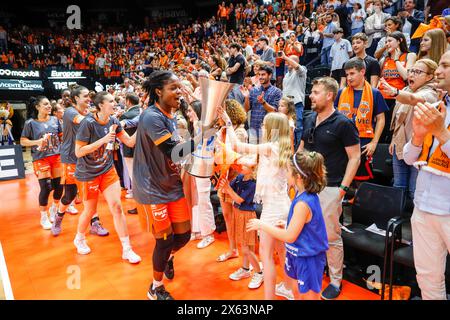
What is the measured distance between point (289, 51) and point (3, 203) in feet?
20.4

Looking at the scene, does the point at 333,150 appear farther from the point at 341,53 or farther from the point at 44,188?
the point at 44,188

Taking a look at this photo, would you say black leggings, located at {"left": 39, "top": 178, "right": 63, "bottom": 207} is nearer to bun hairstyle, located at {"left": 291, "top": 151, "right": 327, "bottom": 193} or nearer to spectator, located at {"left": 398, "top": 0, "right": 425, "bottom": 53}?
bun hairstyle, located at {"left": 291, "top": 151, "right": 327, "bottom": 193}

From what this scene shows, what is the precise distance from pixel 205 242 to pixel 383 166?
93.4 inches

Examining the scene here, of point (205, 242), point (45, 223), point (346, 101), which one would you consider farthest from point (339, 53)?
point (45, 223)

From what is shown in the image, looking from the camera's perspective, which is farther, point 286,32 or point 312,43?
point 286,32

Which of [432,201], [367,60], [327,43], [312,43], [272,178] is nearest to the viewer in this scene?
[432,201]

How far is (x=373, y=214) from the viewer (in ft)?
10.0

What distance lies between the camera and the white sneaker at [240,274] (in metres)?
3.18

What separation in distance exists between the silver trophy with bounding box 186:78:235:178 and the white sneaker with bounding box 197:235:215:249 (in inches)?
73.5

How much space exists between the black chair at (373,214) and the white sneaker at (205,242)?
1.67 metres

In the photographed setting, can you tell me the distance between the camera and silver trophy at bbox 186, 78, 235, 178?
213cm

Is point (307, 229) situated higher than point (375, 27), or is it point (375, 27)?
point (375, 27)

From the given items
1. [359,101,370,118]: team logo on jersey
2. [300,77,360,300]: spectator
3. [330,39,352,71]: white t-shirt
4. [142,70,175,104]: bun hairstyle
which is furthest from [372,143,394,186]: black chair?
[142,70,175,104]: bun hairstyle

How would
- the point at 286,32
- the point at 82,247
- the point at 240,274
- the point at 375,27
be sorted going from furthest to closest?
the point at 286,32, the point at 375,27, the point at 82,247, the point at 240,274
